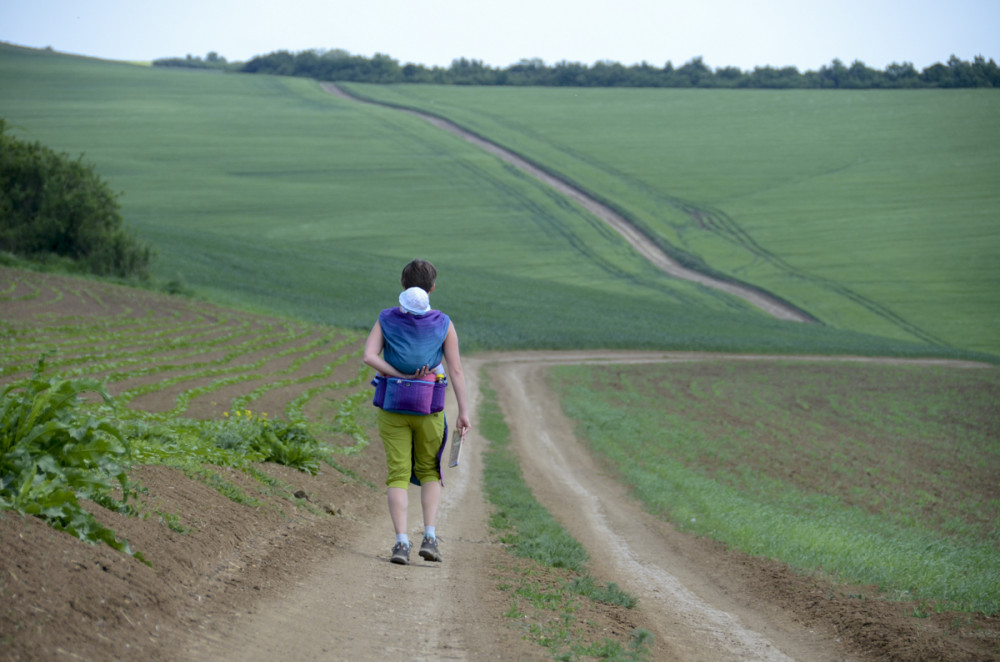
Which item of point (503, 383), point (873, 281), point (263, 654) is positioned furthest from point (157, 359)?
point (873, 281)

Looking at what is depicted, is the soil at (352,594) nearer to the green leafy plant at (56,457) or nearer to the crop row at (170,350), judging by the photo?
the green leafy plant at (56,457)

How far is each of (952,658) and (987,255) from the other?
221 feet

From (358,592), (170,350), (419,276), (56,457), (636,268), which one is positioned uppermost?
(419,276)

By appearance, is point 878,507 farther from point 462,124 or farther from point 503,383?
point 462,124

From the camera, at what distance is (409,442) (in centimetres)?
741

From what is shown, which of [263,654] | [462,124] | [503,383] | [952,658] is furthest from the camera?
[462,124]

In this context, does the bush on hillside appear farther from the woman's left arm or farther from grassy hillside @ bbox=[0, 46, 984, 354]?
the woman's left arm

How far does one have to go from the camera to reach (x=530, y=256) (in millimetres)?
63531

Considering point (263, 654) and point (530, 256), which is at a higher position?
point (263, 654)

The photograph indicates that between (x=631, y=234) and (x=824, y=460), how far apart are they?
4962 centimetres

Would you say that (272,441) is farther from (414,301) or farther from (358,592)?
(358,592)

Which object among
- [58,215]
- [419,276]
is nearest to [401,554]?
[419,276]

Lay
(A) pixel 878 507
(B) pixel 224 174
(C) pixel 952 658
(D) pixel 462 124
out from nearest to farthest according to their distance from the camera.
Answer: (C) pixel 952 658
(A) pixel 878 507
(B) pixel 224 174
(D) pixel 462 124

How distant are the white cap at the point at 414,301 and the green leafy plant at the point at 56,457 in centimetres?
239
